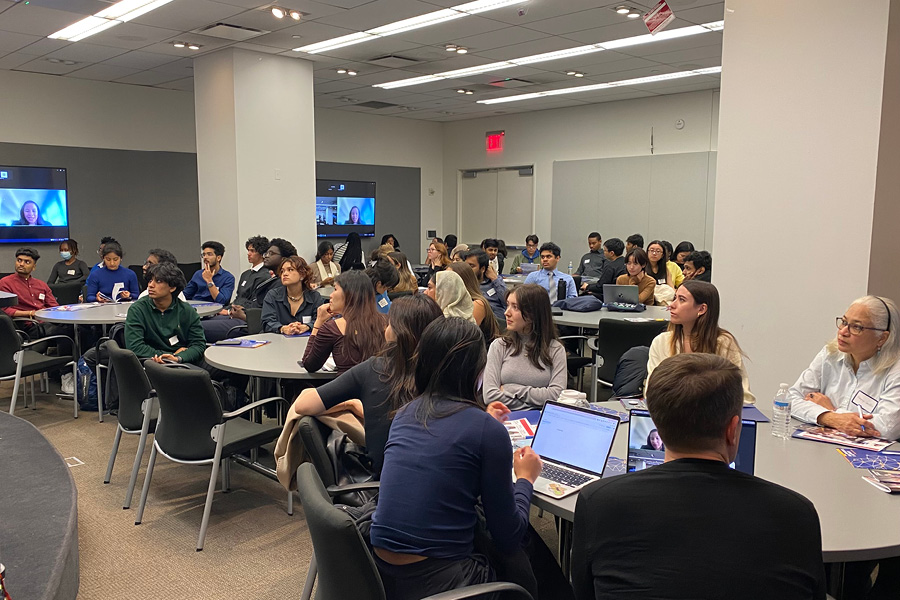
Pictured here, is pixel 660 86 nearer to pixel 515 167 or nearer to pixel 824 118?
pixel 515 167

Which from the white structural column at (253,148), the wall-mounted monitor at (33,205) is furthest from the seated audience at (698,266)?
the wall-mounted monitor at (33,205)

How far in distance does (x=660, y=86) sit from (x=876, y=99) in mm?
7074

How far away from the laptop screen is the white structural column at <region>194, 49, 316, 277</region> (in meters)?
6.46

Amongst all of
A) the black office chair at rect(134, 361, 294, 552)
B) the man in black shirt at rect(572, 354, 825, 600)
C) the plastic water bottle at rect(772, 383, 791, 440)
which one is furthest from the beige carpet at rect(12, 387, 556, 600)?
the man in black shirt at rect(572, 354, 825, 600)

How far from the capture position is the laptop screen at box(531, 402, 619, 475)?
7.47 feet

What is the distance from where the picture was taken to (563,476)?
2303 mm

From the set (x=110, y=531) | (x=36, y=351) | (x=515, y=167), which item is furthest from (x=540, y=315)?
(x=515, y=167)

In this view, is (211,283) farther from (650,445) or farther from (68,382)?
(650,445)

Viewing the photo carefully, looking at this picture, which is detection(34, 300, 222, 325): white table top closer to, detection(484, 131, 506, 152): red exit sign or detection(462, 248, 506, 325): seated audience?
detection(462, 248, 506, 325): seated audience

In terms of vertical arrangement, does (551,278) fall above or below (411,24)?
below

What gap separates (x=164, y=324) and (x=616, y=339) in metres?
3.15

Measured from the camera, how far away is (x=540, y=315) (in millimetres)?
3475

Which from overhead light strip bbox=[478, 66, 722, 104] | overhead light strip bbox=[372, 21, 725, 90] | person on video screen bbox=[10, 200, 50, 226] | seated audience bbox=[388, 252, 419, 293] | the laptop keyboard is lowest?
the laptop keyboard

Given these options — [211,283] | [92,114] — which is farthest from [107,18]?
[92,114]
